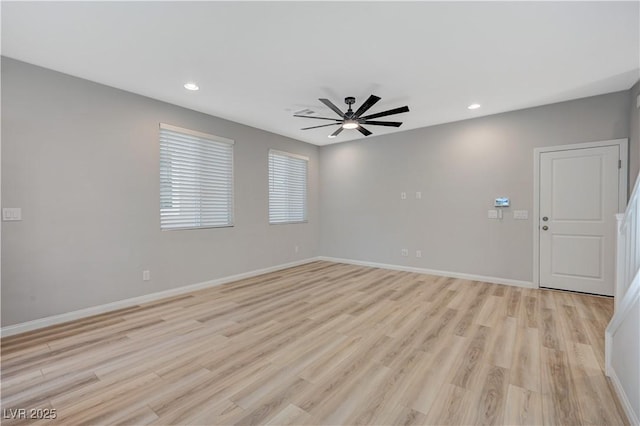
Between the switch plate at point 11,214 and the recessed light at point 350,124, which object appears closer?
the switch plate at point 11,214

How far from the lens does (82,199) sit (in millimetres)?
3344

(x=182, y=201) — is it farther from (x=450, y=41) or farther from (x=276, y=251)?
(x=450, y=41)

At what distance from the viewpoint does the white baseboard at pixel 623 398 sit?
1.59m

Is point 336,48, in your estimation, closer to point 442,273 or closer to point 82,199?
point 82,199

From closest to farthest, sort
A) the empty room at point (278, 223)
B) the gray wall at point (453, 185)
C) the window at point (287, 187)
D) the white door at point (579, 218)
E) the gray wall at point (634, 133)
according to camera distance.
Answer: the empty room at point (278, 223), the gray wall at point (634, 133), the white door at point (579, 218), the gray wall at point (453, 185), the window at point (287, 187)

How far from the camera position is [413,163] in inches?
220

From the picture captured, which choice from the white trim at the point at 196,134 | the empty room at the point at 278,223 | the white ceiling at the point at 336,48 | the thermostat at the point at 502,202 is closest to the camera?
the empty room at the point at 278,223

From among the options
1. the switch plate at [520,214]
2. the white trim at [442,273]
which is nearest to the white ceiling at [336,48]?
the switch plate at [520,214]

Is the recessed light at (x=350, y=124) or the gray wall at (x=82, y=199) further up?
the recessed light at (x=350, y=124)

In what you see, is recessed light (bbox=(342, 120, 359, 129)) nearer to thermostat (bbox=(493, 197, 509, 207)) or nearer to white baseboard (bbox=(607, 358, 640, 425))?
thermostat (bbox=(493, 197, 509, 207))

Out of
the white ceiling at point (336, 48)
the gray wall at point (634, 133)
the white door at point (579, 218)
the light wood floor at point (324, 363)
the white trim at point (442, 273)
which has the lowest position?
the light wood floor at point (324, 363)

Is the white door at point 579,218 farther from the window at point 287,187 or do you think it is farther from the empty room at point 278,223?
the window at point 287,187

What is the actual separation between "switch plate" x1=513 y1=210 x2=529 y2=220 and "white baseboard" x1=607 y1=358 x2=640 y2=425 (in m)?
2.89

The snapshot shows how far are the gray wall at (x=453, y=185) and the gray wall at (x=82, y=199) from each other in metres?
3.19
